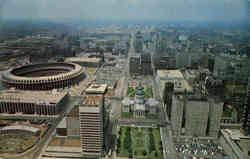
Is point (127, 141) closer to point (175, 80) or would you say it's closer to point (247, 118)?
point (247, 118)

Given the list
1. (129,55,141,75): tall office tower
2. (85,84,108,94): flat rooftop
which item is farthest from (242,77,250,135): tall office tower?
(129,55,141,75): tall office tower

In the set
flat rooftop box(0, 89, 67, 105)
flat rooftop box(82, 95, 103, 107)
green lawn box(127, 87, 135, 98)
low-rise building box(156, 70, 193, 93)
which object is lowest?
green lawn box(127, 87, 135, 98)

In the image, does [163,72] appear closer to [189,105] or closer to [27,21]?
[189,105]

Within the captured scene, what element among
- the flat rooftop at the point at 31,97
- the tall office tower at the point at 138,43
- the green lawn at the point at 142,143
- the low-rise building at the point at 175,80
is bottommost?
the green lawn at the point at 142,143

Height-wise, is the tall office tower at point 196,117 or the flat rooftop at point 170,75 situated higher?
the flat rooftop at point 170,75

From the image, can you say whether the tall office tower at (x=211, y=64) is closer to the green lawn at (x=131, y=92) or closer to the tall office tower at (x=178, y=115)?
the green lawn at (x=131, y=92)

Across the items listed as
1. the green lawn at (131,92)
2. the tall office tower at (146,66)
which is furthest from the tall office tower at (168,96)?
the tall office tower at (146,66)

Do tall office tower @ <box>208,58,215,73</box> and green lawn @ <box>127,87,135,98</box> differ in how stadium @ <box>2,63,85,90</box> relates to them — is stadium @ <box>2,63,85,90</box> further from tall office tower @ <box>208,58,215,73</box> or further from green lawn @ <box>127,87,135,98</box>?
tall office tower @ <box>208,58,215,73</box>
